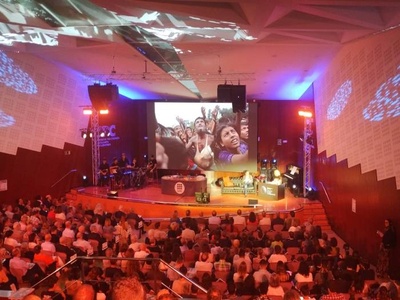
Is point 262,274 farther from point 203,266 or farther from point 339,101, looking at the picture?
point 339,101

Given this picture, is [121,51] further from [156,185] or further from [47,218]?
[156,185]

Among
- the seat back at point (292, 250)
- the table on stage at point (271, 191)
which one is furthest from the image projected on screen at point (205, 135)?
the seat back at point (292, 250)

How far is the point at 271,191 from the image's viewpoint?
14.5 m

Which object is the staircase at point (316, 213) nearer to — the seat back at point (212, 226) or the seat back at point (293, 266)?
the seat back at point (212, 226)

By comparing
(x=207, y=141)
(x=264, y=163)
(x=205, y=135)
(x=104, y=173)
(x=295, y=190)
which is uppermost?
→ (x=205, y=135)

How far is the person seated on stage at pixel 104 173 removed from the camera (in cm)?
1639

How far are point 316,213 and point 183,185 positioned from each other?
4742 mm

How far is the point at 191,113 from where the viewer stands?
58.2ft

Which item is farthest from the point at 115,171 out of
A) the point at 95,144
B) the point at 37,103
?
the point at 37,103

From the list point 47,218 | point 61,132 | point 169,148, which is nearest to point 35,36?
point 47,218

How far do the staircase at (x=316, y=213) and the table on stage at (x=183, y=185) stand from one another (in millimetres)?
3828

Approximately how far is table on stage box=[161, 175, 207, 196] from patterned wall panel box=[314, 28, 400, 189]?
5.06 metres

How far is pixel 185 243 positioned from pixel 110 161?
32.5 ft

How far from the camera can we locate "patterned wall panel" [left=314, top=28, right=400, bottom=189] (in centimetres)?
785
